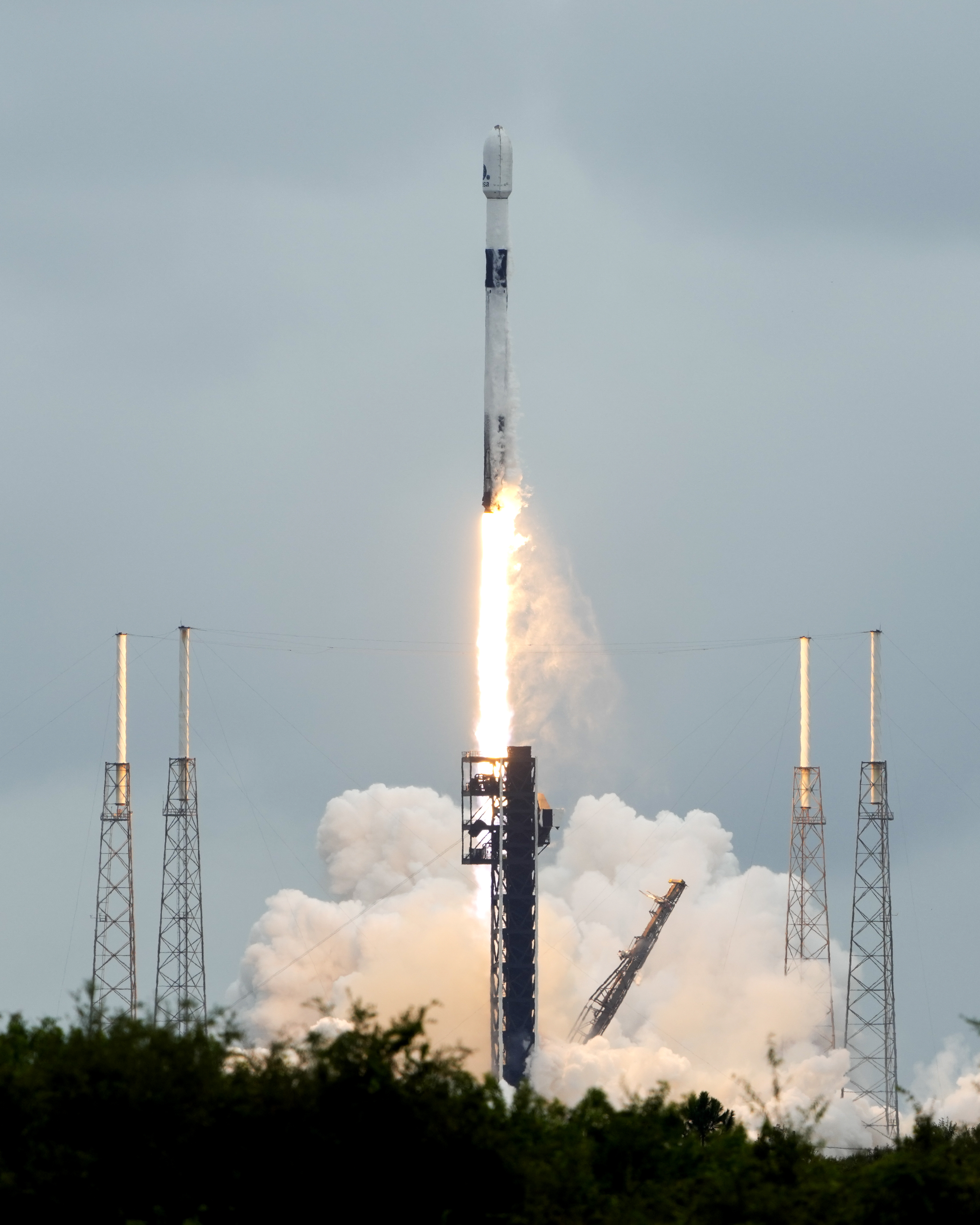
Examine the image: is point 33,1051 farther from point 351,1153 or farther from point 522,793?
point 522,793

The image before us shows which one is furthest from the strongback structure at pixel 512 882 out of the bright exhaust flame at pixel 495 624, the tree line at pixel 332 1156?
the tree line at pixel 332 1156

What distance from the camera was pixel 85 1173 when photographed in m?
43.9

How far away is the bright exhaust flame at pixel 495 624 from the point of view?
299 ft

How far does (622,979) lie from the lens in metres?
100

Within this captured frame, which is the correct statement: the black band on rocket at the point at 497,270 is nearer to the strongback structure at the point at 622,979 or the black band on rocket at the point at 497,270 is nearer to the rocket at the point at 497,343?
the rocket at the point at 497,343

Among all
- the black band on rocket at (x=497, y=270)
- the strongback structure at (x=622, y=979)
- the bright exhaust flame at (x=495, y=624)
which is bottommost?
the strongback structure at (x=622, y=979)

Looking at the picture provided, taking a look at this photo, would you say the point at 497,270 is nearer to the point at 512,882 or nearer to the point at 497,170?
the point at 497,170

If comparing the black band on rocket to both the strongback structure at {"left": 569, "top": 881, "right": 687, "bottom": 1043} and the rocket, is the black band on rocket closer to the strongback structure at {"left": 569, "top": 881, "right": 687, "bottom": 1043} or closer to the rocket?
the rocket

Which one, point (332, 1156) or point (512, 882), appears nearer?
point (332, 1156)

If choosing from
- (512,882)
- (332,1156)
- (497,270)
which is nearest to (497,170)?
(497,270)

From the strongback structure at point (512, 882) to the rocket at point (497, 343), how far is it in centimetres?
978

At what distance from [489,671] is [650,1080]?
16.5 m

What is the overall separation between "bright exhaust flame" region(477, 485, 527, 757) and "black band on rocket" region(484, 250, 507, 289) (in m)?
7.18

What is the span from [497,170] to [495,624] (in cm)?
1629
